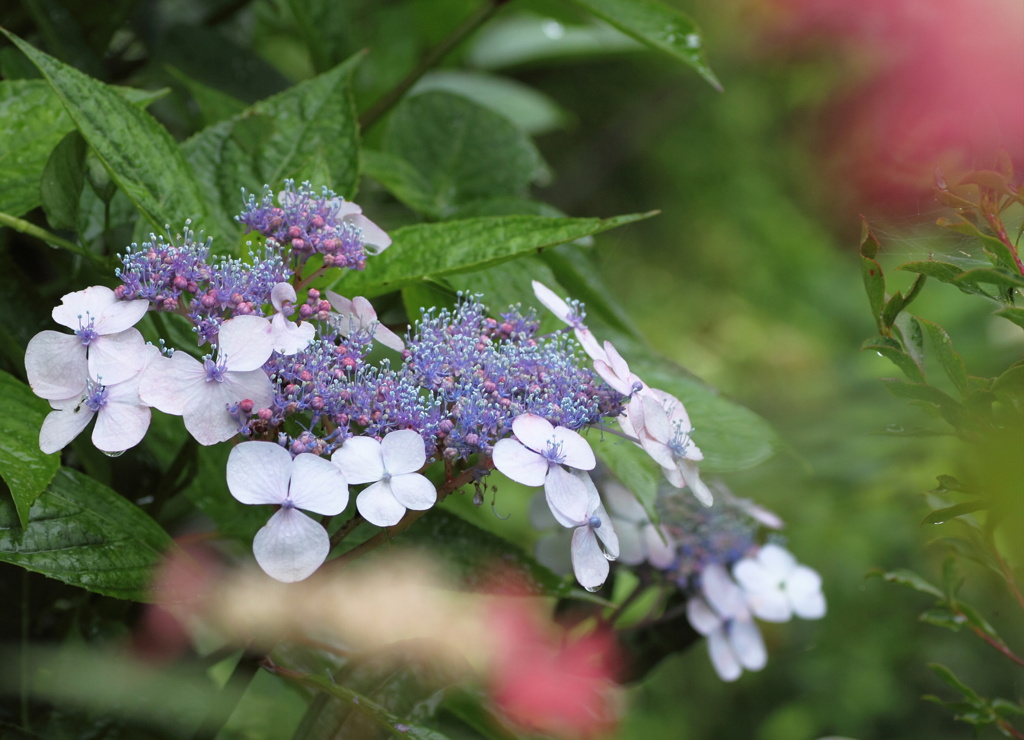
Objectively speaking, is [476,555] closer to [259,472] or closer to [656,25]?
[259,472]

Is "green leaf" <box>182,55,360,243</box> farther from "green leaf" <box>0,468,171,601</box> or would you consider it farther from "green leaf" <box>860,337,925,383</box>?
"green leaf" <box>860,337,925,383</box>

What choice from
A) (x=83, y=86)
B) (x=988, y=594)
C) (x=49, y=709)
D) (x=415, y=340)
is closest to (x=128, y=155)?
(x=83, y=86)

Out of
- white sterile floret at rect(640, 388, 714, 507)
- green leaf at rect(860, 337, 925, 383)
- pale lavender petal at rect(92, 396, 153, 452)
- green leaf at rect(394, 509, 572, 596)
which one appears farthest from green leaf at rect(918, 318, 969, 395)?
pale lavender petal at rect(92, 396, 153, 452)

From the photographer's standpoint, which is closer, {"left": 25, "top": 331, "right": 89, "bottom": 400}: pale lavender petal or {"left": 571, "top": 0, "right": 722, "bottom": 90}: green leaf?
{"left": 25, "top": 331, "right": 89, "bottom": 400}: pale lavender petal

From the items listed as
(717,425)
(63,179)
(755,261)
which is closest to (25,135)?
(63,179)

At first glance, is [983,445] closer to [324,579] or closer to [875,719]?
[324,579]

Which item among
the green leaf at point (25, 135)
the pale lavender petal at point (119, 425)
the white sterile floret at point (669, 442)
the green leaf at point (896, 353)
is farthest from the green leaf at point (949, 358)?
the green leaf at point (25, 135)

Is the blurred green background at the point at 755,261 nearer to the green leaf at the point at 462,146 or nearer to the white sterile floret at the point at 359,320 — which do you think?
the green leaf at the point at 462,146
